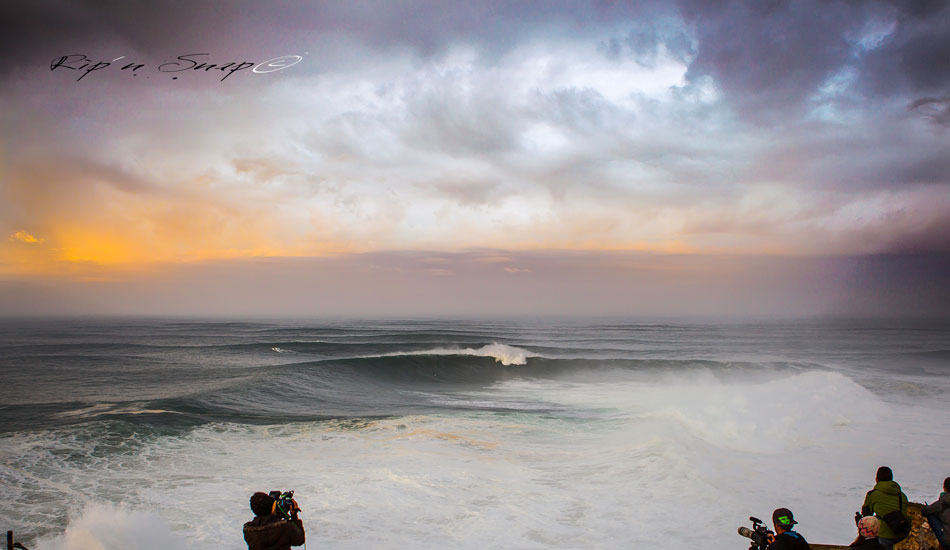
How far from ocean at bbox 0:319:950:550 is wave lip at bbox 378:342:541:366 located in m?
9.82

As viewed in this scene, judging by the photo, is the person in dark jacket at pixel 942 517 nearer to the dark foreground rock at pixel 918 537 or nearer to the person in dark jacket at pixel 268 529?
the dark foreground rock at pixel 918 537

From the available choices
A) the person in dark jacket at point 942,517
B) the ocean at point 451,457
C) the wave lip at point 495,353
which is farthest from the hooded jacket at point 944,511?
the wave lip at point 495,353

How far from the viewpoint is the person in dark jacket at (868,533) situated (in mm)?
4242

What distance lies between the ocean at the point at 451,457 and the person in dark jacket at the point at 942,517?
2.38m

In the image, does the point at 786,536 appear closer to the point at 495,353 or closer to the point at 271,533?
the point at 271,533

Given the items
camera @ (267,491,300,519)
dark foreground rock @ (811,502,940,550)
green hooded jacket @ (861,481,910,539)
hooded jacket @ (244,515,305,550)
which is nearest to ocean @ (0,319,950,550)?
dark foreground rock @ (811,502,940,550)

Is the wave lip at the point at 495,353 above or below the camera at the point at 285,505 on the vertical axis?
below

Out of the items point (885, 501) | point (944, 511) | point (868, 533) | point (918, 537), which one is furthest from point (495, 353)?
point (868, 533)

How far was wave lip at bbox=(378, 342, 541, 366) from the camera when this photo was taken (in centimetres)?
3538

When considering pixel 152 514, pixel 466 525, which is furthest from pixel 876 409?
pixel 152 514

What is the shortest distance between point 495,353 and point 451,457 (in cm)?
2751

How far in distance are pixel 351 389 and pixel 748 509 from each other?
1801cm

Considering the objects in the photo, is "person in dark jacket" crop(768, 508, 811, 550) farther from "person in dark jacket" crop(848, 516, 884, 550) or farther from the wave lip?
the wave lip

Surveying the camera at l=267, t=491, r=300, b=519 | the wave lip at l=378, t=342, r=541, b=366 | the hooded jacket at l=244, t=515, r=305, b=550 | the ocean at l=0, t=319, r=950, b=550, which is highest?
the camera at l=267, t=491, r=300, b=519
